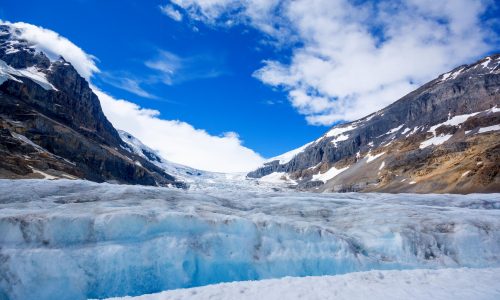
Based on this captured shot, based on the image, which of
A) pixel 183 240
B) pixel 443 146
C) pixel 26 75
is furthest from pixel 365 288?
pixel 26 75

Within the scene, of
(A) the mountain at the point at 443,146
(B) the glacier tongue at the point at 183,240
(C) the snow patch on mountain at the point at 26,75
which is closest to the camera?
(B) the glacier tongue at the point at 183,240

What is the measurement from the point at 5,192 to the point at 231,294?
14.0 metres

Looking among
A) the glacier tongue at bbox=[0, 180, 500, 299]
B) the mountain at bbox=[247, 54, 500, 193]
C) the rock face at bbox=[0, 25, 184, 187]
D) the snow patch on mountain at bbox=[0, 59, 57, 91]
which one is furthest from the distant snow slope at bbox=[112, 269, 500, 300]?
the snow patch on mountain at bbox=[0, 59, 57, 91]

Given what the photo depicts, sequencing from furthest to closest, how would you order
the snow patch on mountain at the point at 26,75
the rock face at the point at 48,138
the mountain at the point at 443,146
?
the snow patch on mountain at the point at 26,75 → the rock face at the point at 48,138 → the mountain at the point at 443,146

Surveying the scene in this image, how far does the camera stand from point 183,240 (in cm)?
1652

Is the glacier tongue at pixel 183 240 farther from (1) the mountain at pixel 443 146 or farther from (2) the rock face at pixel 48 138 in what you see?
(1) the mountain at pixel 443 146

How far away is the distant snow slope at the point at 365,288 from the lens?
1152 centimetres

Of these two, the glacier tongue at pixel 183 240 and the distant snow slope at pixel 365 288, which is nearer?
the distant snow slope at pixel 365 288

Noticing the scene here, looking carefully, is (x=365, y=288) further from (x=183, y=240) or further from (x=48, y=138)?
(x=48, y=138)

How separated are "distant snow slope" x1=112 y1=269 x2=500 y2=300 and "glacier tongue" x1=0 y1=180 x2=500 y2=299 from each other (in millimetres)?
4016

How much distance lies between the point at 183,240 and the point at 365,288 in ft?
25.3

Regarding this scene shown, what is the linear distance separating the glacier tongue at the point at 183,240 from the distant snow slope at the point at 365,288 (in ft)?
13.2

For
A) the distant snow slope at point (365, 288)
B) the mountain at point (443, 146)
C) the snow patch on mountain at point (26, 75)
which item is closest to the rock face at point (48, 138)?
the snow patch on mountain at point (26, 75)

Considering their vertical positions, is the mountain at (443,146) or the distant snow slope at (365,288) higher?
the mountain at (443,146)
